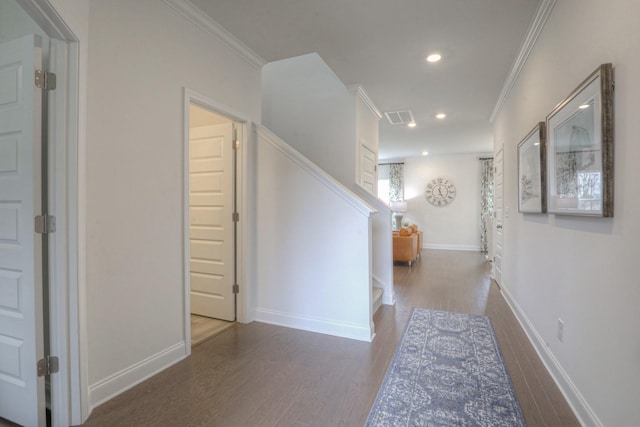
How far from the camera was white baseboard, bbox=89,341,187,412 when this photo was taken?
1807 millimetres

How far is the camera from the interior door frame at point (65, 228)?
62.1 inches

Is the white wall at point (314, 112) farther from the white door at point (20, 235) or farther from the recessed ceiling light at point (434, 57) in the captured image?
the white door at point (20, 235)

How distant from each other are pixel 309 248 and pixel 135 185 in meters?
1.58

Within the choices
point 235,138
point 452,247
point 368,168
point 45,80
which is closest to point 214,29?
point 235,138

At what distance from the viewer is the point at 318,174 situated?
9.62 ft

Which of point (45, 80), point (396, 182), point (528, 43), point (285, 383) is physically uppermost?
point (528, 43)

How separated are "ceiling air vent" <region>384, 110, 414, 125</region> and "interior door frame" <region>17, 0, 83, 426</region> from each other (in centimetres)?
424

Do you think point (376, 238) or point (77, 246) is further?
point (376, 238)

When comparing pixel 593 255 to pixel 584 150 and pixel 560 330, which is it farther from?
pixel 560 330

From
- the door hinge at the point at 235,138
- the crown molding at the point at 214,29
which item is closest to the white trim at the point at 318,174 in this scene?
the door hinge at the point at 235,138

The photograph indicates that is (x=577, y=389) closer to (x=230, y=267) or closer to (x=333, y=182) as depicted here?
(x=333, y=182)

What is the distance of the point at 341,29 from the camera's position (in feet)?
8.79

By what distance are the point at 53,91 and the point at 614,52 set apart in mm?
2754

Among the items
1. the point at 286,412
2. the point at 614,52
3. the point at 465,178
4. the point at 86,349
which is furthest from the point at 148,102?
the point at 465,178
